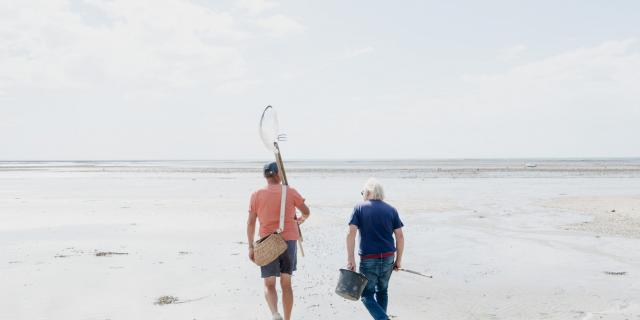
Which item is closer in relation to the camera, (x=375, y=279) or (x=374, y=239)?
(x=374, y=239)

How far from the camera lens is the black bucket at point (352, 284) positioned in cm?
625

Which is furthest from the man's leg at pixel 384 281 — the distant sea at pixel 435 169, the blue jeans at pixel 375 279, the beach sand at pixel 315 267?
the distant sea at pixel 435 169

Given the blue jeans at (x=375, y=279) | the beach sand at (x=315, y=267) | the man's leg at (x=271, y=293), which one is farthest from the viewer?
the beach sand at (x=315, y=267)

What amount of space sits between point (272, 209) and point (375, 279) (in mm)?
1537

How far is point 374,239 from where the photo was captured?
625cm

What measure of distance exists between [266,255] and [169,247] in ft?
24.1

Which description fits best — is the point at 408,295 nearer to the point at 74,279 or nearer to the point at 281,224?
the point at 281,224

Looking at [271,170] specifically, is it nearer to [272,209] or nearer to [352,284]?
[272,209]

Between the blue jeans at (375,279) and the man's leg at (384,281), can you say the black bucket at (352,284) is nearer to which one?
the blue jeans at (375,279)

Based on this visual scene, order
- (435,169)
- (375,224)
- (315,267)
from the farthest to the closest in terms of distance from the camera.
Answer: (435,169) → (315,267) → (375,224)

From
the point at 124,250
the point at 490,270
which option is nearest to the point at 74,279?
the point at 124,250

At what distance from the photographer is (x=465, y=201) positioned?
25.6 metres

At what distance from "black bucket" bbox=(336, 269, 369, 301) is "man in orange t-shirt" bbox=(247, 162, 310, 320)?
69 cm

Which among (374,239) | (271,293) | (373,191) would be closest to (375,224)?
(374,239)
